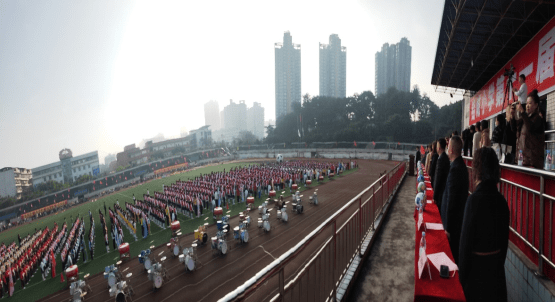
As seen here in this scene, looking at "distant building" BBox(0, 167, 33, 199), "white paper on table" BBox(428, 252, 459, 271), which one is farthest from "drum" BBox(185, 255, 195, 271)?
"distant building" BBox(0, 167, 33, 199)

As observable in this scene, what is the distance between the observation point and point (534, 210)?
2.84m

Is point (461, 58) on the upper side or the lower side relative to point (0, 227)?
upper

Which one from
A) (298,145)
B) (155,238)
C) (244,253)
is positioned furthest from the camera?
(298,145)

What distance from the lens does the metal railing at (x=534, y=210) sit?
250 centimetres

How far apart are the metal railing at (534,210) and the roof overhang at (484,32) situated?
9.65 m

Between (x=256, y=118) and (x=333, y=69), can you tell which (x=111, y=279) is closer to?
(x=333, y=69)

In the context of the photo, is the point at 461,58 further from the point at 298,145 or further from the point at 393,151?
the point at 298,145

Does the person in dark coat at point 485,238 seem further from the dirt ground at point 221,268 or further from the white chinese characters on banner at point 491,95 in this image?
the white chinese characters on banner at point 491,95

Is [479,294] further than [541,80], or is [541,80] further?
[541,80]

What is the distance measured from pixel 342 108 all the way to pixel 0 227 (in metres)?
68.2

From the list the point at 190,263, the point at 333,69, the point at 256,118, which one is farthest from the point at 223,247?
the point at 256,118

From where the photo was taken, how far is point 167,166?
61562mm

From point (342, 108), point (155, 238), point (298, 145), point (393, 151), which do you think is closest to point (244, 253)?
point (155, 238)

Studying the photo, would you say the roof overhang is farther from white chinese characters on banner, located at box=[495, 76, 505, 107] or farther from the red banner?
white chinese characters on banner, located at box=[495, 76, 505, 107]
